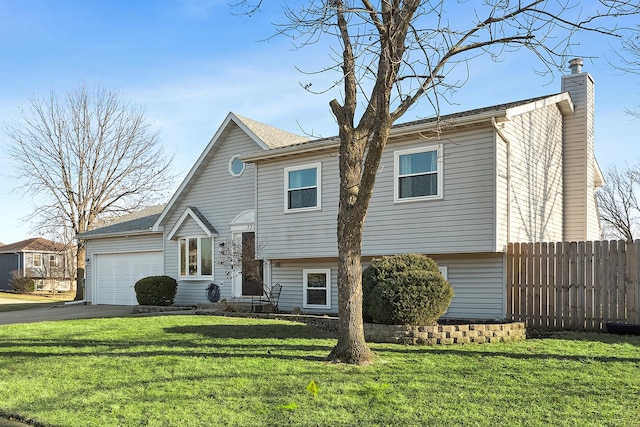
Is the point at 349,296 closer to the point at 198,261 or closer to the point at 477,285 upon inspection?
the point at 477,285

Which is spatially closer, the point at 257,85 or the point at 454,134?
the point at 257,85

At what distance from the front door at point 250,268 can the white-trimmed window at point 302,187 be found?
90.3 inches

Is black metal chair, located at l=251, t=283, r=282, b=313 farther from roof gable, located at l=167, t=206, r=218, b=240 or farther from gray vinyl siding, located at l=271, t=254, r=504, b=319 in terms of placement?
gray vinyl siding, located at l=271, t=254, r=504, b=319

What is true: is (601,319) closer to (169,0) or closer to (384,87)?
(384,87)

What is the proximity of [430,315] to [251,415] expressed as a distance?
554cm

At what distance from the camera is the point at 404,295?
1074 centimetres

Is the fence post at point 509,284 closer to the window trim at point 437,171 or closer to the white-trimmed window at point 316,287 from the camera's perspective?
the window trim at point 437,171

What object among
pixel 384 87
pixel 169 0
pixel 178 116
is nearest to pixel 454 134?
pixel 384 87

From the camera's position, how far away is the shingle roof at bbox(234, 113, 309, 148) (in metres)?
19.4

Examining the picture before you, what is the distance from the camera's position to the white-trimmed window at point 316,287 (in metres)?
16.8

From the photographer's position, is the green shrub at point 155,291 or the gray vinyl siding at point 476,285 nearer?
the gray vinyl siding at point 476,285

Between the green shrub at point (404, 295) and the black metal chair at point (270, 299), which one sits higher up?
the green shrub at point (404, 295)

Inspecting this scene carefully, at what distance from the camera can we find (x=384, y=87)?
8117mm

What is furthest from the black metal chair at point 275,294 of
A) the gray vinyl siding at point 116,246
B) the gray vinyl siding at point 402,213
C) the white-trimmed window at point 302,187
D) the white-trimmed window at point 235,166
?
the gray vinyl siding at point 116,246
